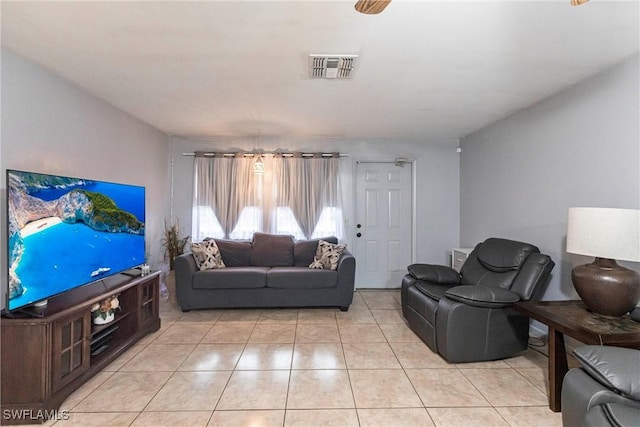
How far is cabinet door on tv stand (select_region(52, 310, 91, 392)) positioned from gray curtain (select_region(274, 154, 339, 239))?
2.84 metres

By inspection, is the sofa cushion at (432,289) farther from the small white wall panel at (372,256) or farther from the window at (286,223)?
the window at (286,223)

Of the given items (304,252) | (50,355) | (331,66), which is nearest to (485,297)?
Answer: (331,66)

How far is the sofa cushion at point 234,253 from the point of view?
4.05 metres

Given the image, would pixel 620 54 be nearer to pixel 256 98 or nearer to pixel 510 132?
pixel 510 132

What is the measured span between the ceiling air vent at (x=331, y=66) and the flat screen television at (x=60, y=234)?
6.35 feet

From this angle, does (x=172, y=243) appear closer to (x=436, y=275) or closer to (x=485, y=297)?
(x=436, y=275)

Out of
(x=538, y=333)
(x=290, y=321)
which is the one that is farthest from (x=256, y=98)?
(x=538, y=333)

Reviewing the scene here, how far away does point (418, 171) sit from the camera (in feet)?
15.5

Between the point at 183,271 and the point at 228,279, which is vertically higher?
the point at 183,271

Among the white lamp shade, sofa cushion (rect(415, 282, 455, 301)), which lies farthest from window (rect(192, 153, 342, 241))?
the white lamp shade

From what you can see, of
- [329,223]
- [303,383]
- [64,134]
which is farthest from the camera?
[329,223]

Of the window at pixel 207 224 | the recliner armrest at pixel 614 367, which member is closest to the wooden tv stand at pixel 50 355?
the window at pixel 207 224

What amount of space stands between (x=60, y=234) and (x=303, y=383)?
1974mm

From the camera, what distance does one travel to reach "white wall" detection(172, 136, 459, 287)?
15.0 ft
